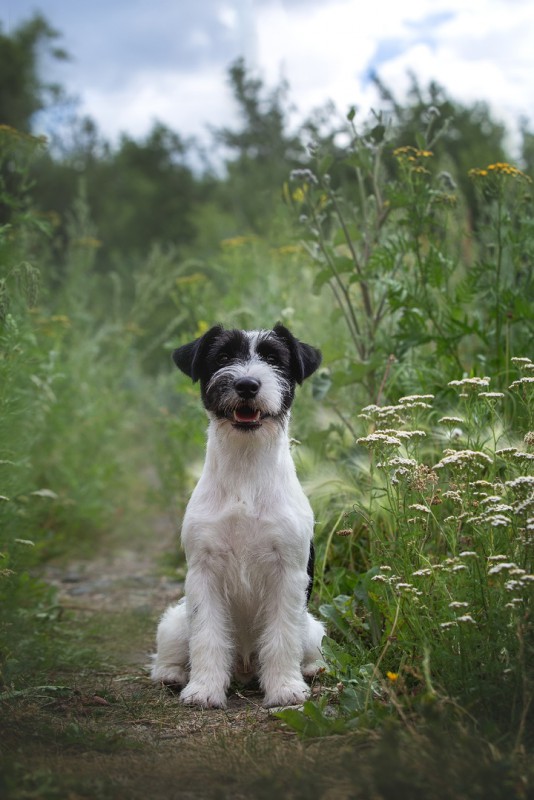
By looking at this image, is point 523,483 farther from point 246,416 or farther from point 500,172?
point 500,172

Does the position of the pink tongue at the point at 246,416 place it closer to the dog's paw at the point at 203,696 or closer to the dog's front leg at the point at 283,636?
the dog's front leg at the point at 283,636

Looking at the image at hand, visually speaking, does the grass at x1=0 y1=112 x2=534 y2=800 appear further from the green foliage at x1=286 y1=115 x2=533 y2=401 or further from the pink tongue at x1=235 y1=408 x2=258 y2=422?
the pink tongue at x1=235 y1=408 x2=258 y2=422

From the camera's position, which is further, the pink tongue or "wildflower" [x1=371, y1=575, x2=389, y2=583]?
→ the pink tongue

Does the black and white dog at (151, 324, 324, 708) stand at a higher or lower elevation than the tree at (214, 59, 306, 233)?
lower

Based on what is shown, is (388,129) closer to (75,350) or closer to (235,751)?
(235,751)


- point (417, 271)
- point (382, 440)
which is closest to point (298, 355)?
point (382, 440)

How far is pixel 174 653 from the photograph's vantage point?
4227 millimetres

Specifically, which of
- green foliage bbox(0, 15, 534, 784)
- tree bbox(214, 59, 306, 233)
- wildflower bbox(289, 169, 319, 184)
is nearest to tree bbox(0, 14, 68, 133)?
tree bbox(214, 59, 306, 233)

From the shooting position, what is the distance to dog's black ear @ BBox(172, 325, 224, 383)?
411 centimetres

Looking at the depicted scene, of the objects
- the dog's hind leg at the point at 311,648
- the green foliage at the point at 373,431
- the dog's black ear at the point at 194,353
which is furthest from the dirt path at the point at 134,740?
the dog's black ear at the point at 194,353

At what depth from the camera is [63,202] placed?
28.2 meters

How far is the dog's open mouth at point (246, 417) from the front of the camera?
3859mm

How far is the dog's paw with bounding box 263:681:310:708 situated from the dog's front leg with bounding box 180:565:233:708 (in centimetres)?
22

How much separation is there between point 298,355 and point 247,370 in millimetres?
387
